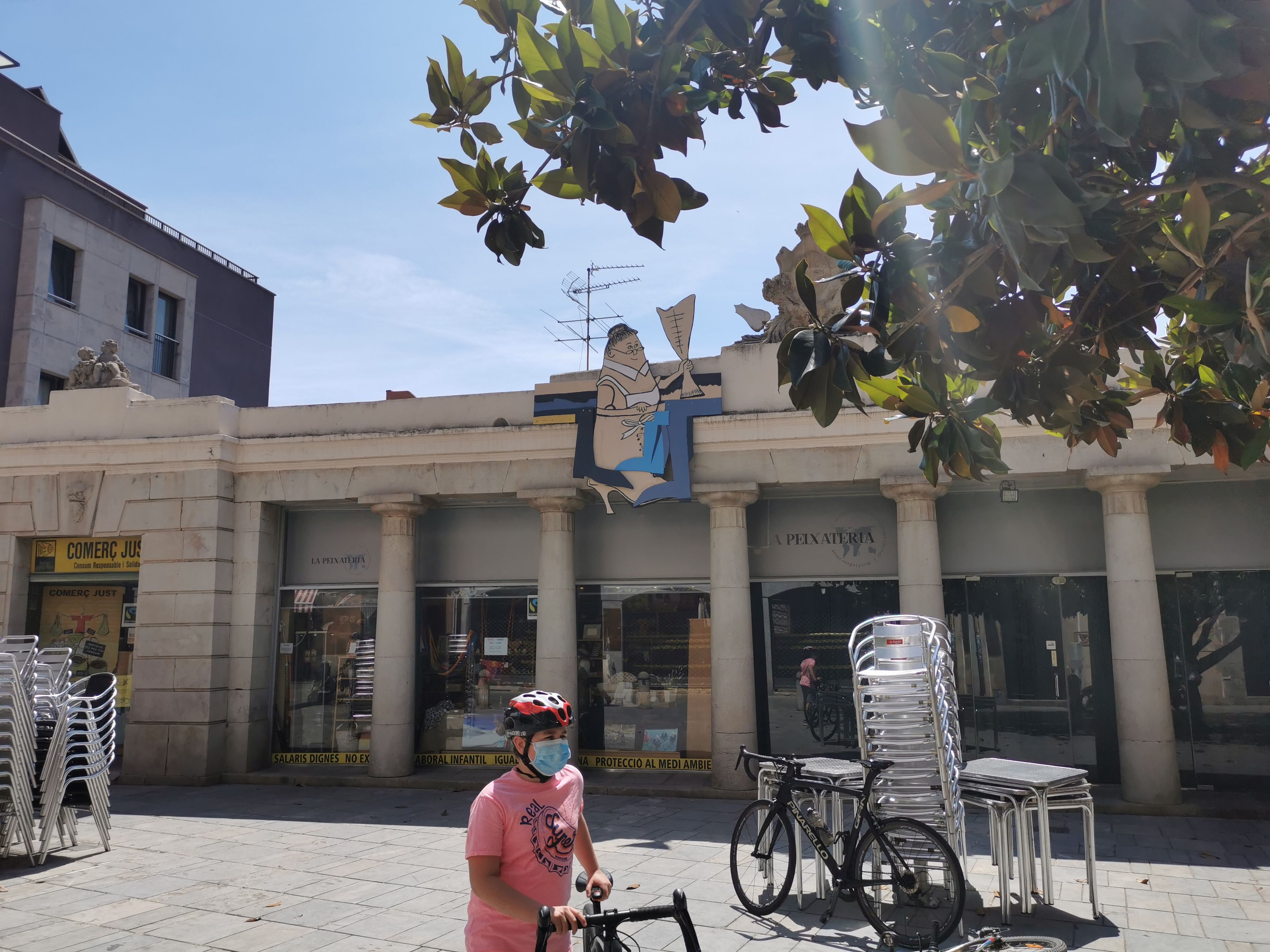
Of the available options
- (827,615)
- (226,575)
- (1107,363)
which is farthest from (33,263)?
(1107,363)

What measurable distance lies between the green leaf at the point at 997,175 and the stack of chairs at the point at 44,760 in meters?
9.64

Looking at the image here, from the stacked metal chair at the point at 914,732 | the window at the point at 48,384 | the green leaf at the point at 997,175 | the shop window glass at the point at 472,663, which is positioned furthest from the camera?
the window at the point at 48,384

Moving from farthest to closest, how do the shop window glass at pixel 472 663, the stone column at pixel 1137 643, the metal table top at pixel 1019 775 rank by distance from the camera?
the shop window glass at pixel 472 663 < the stone column at pixel 1137 643 < the metal table top at pixel 1019 775

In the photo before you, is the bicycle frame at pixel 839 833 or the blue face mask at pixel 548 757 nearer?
the blue face mask at pixel 548 757

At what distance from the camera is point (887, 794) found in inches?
276

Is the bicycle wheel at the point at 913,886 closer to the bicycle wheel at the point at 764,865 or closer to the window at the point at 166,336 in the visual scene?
the bicycle wheel at the point at 764,865

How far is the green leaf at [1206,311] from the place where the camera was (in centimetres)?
282

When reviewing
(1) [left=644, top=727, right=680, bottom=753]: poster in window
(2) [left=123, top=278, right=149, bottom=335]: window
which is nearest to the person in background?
(1) [left=644, top=727, right=680, bottom=753]: poster in window

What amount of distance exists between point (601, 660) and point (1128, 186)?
11636 mm

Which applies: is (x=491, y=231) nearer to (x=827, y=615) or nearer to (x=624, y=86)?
(x=624, y=86)

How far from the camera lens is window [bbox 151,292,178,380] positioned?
89.8 feet

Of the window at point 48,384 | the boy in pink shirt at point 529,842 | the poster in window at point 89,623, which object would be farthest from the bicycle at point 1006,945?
the window at point 48,384

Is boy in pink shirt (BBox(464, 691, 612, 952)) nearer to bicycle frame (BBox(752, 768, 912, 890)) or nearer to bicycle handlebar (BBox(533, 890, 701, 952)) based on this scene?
bicycle handlebar (BBox(533, 890, 701, 952))

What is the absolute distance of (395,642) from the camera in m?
13.4
